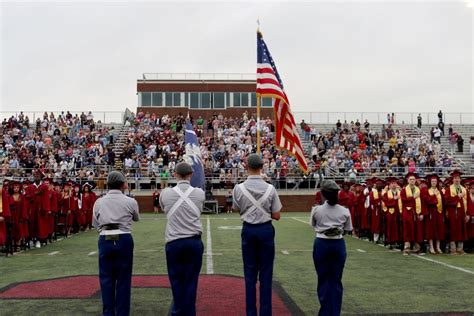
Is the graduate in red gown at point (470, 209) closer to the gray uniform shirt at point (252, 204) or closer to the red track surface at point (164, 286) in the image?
the red track surface at point (164, 286)

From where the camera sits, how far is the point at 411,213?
14.4 meters

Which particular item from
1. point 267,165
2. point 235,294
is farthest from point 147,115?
point 235,294

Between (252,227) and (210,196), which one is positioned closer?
(252,227)

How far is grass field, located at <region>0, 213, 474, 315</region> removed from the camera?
26.4 ft

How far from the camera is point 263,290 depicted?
6.73 metres

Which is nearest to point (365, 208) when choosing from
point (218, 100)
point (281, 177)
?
point (281, 177)

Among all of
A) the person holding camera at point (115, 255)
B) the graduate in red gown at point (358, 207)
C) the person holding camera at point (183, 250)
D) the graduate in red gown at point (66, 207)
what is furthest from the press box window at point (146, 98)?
the person holding camera at point (183, 250)

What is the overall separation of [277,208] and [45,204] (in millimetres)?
11213

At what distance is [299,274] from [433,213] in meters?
5.30

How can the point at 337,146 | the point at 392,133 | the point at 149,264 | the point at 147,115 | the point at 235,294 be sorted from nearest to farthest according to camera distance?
the point at 235,294 < the point at 149,264 < the point at 337,146 < the point at 392,133 < the point at 147,115

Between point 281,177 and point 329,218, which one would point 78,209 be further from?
point 329,218

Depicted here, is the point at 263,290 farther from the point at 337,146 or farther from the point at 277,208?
the point at 337,146

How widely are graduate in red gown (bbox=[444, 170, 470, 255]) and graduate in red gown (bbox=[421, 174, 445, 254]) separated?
19 centimetres

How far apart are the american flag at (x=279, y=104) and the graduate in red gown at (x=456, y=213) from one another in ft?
15.5
